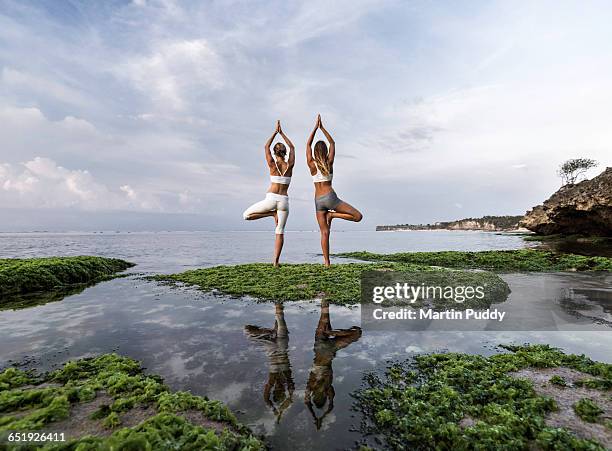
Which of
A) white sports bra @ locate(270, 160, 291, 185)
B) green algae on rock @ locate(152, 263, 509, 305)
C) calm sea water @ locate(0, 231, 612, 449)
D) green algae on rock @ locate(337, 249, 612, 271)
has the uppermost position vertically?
white sports bra @ locate(270, 160, 291, 185)

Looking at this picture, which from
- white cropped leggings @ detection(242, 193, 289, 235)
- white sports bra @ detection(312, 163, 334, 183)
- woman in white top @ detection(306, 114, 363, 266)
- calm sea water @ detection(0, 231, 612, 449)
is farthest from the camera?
white cropped leggings @ detection(242, 193, 289, 235)

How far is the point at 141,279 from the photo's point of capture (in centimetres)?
1279

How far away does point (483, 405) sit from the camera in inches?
Answer: 145

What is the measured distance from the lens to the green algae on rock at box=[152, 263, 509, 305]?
9.58m

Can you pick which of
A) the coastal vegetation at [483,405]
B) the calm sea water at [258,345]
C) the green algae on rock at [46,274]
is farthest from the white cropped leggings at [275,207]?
the coastal vegetation at [483,405]

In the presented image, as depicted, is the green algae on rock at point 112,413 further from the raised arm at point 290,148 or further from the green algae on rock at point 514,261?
the green algae on rock at point 514,261

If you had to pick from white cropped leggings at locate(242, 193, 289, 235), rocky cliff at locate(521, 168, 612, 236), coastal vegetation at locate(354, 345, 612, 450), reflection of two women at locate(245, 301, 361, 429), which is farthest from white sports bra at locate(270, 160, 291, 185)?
rocky cliff at locate(521, 168, 612, 236)

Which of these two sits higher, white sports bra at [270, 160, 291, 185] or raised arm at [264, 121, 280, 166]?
raised arm at [264, 121, 280, 166]

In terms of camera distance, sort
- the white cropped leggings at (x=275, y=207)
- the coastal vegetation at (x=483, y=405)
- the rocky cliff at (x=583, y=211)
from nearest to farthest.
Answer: the coastal vegetation at (x=483, y=405), the white cropped leggings at (x=275, y=207), the rocky cliff at (x=583, y=211)

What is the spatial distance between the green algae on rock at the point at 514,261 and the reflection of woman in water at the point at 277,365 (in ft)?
46.0

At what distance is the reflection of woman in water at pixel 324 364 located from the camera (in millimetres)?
3717

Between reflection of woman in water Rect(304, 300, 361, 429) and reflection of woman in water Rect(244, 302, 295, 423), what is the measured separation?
11.3 inches

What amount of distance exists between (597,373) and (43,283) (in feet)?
50.6

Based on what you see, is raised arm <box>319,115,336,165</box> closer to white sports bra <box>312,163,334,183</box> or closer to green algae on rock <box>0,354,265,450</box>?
white sports bra <box>312,163,334,183</box>
